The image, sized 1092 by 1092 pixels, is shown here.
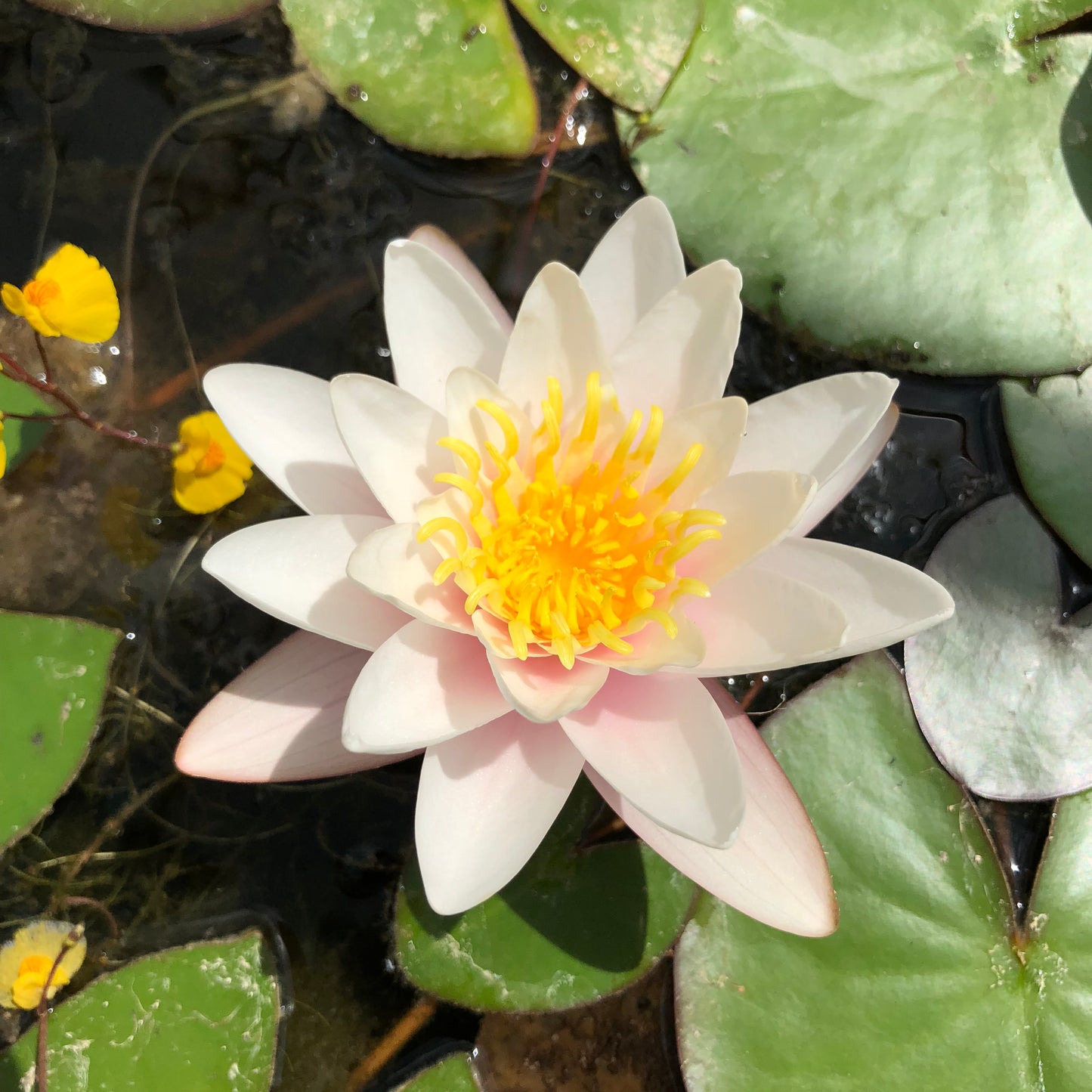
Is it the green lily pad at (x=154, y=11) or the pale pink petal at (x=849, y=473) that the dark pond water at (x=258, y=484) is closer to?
the green lily pad at (x=154, y=11)

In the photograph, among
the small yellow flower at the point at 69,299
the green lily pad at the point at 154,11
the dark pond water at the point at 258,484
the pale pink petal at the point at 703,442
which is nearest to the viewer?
the pale pink petal at the point at 703,442

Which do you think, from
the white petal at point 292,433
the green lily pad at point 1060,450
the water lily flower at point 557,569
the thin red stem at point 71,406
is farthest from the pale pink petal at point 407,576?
the green lily pad at point 1060,450

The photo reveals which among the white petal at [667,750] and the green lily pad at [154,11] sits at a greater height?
the green lily pad at [154,11]

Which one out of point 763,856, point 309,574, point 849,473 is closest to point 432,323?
point 309,574

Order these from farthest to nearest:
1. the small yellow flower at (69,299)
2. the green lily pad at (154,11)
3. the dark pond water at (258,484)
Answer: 1. the green lily pad at (154,11)
2. the dark pond water at (258,484)
3. the small yellow flower at (69,299)

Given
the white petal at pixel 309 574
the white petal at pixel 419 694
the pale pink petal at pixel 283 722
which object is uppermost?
the white petal at pixel 309 574

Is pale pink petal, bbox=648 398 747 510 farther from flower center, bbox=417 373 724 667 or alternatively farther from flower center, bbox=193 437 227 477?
flower center, bbox=193 437 227 477

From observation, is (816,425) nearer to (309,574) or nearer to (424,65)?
(309,574)
